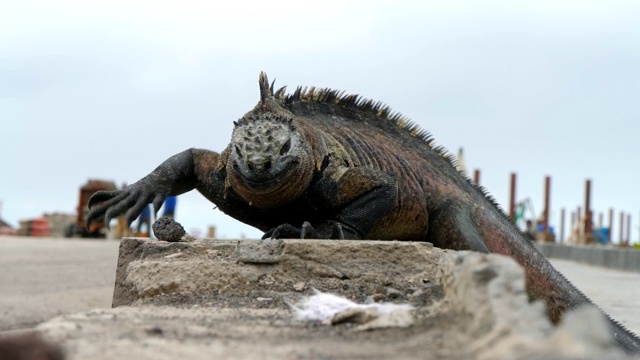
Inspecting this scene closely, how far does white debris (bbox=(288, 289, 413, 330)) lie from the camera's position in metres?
3.60

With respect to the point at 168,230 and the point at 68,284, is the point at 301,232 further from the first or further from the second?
the point at 68,284

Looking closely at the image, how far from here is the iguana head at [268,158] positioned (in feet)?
18.4

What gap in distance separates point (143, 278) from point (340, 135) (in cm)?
223

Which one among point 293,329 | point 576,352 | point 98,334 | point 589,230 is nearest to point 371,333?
point 293,329

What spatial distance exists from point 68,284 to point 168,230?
28.8 feet

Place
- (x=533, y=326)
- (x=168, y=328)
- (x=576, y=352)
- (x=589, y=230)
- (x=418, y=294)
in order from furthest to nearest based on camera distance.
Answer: (x=589, y=230), (x=418, y=294), (x=168, y=328), (x=533, y=326), (x=576, y=352)

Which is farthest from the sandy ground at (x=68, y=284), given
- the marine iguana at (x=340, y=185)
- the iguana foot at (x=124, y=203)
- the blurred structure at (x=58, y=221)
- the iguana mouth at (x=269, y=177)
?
the blurred structure at (x=58, y=221)

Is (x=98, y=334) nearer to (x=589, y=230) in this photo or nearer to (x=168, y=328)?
(x=168, y=328)

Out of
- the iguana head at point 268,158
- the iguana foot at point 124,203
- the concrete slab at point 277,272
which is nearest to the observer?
the concrete slab at point 277,272

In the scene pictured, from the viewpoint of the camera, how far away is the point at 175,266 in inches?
203

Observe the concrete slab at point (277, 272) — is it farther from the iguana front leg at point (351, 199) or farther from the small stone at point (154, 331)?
the small stone at point (154, 331)

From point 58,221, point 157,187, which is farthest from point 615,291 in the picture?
point 58,221

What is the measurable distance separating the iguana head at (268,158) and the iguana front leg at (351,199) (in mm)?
180

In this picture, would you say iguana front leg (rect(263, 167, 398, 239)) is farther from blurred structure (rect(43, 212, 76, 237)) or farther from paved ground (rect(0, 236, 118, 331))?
blurred structure (rect(43, 212, 76, 237))
